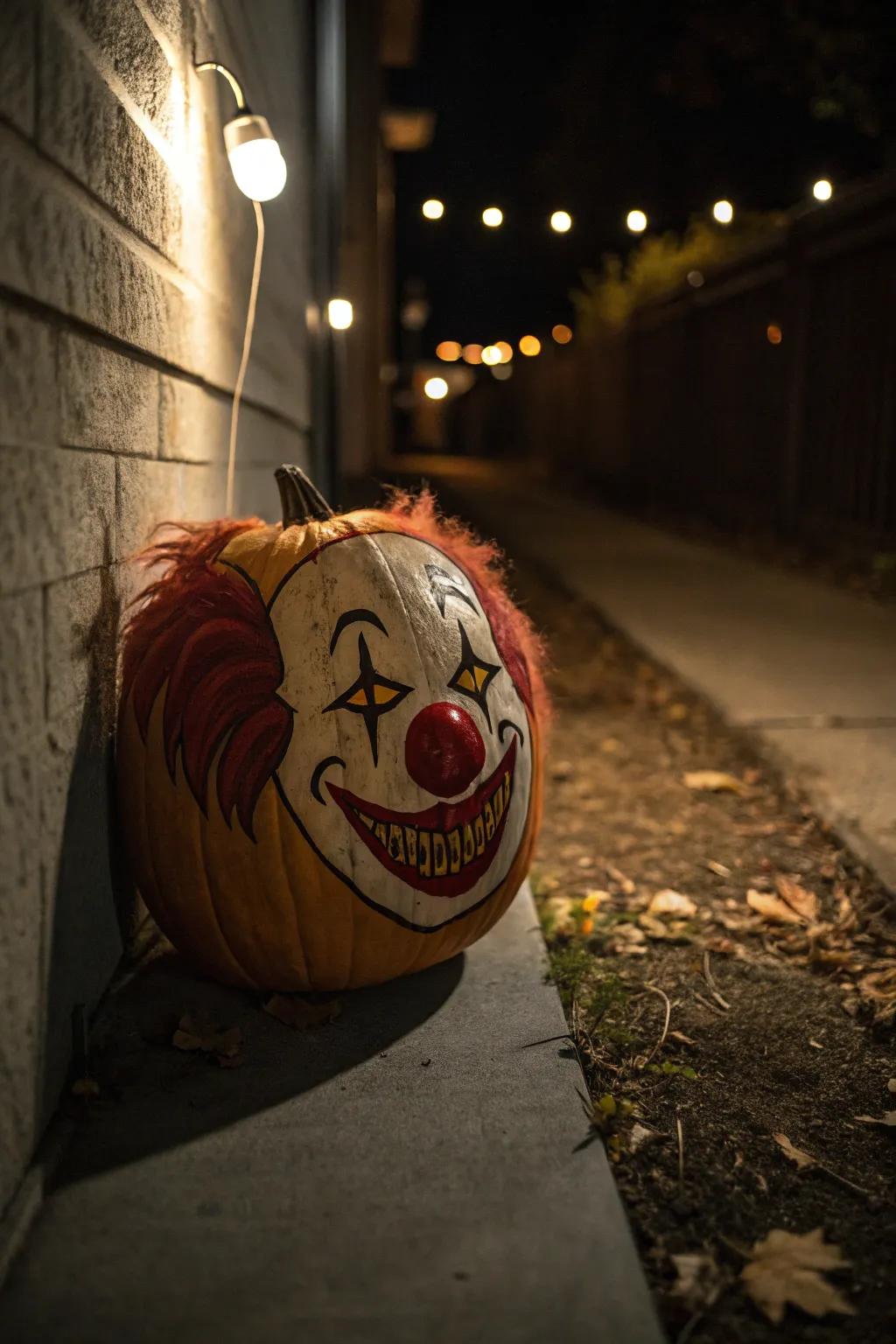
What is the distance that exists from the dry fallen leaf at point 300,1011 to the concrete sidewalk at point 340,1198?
24 mm

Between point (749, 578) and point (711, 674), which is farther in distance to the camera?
point (749, 578)

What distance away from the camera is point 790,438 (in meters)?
10.0

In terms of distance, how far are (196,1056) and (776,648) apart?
4.66 metres

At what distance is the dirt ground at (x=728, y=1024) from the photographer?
5.85ft

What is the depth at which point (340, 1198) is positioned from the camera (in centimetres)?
178

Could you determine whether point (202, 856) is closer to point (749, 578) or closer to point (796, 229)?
point (749, 578)

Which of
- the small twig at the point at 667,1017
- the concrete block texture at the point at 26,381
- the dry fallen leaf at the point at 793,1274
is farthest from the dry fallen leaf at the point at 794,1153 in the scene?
the concrete block texture at the point at 26,381

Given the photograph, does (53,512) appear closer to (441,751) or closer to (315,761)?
(315,761)

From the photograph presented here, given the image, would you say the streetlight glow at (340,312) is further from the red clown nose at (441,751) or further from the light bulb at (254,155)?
the red clown nose at (441,751)

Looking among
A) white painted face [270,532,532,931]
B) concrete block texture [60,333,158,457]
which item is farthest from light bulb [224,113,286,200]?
white painted face [270,532,532,931]

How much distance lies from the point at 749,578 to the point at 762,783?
4.76 m

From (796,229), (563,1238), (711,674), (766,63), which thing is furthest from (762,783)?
(766,63)

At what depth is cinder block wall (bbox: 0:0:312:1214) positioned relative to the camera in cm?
171

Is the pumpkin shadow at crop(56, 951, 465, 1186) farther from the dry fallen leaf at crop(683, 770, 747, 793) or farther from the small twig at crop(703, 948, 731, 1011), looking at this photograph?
the dry fallen leaf at crop(683, 770, 747, 793)
